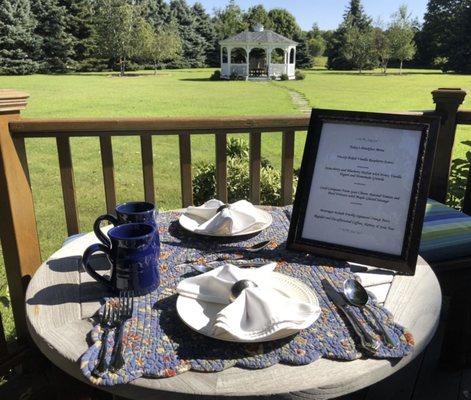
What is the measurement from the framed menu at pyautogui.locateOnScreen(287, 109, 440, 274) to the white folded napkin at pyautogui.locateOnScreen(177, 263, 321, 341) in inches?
12.0

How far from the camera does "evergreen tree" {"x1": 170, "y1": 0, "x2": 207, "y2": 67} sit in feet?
149

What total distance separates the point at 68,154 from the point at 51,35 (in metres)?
37.8

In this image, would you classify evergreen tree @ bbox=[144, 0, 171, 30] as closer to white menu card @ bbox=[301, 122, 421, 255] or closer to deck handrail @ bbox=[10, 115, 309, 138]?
deck handrail @ bbox=[10, 115, 309, 138]

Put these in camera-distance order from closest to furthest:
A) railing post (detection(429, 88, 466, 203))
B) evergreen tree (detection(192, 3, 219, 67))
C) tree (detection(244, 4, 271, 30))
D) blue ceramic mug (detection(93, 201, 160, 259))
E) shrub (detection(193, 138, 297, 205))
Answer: blue ceramic mug (detection(93, 201, 160, 259)) → railing post (detection(429, 88, 466, 203)) → shrub (detection(193, 138, 297, 205)) → evergreen tree (detection(192, 3, 219, 67)) → tree (detection(244, 4, 271, 30))

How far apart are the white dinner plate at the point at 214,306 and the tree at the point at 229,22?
5005 centimetres

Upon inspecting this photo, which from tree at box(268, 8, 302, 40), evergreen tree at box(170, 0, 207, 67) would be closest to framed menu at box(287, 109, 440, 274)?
evergreen tree at box(170, 0, 207, 67)

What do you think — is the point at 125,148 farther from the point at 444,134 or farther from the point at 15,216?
the point at 444,134

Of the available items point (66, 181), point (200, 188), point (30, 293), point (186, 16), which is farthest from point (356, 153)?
point (186, 16)

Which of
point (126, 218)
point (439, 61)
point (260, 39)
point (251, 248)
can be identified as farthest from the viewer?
point (439, 61)

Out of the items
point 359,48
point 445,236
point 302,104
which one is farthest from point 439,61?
point 445,236

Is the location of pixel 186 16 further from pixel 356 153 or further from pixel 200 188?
pixel 356 153

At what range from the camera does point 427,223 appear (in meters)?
2.40

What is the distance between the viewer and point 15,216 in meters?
2.22

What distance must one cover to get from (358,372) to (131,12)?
134ft
